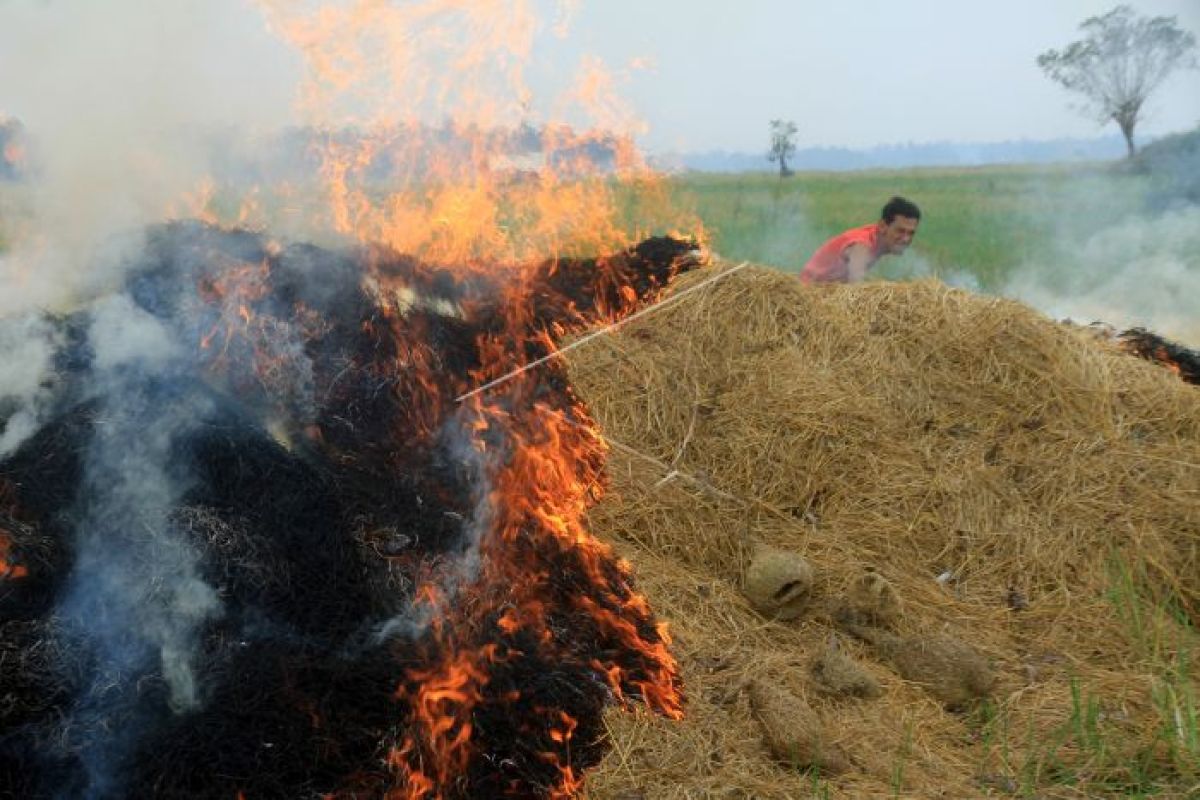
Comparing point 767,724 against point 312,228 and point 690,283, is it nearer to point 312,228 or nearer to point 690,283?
point 690,283

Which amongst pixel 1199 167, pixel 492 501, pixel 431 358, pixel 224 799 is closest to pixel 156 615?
pixel 224 799

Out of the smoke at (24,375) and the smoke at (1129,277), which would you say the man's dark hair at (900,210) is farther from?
the smoke at (24,375)

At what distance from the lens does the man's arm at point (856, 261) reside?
626 centimetres

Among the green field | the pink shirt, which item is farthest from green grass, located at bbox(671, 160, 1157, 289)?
the pink shirt

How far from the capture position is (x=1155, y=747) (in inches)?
113

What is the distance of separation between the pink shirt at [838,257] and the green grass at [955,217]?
254cm

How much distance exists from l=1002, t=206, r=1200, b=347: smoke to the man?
3.51 metres

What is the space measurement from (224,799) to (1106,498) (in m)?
3.72

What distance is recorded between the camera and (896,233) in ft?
20.6

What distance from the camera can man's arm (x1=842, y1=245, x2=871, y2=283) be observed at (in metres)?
6.26

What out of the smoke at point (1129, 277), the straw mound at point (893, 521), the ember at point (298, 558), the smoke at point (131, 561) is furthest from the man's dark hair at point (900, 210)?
the smoke at point (131, 561)

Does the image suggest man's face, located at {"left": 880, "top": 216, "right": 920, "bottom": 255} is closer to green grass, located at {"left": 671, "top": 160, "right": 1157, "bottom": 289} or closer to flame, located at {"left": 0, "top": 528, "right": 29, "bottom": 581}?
green grass, located at {"left": 671, "top": 160, "right": 1157, "bottom": 289}

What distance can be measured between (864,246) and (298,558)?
14.6ft

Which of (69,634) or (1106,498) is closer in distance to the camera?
(69,634)
